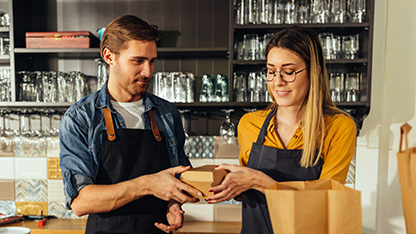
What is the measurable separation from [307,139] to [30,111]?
2314 millimetres

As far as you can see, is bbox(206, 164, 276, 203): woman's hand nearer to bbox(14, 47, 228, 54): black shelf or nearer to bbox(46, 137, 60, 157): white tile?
bbox(14, 47, 228, 54): black shelf

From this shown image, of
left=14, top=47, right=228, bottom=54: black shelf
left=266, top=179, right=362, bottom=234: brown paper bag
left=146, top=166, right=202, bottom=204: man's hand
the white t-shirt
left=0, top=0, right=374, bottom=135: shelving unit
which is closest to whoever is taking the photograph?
left=266, top=179, right=362, bottom=234: brown paper bag

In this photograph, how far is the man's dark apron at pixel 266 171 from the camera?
5.01 feet

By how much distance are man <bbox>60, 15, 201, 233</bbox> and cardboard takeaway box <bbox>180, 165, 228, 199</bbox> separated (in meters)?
0.07

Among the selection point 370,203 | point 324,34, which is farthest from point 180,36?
point 370,203

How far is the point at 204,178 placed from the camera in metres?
1.31

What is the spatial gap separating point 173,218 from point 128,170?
12.1 inches

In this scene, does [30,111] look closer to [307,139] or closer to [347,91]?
[307,139]

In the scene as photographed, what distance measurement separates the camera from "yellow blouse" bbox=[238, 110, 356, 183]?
143cm

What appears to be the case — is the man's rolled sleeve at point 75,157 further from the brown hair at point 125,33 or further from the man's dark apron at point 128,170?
the brown hair at point 125,33

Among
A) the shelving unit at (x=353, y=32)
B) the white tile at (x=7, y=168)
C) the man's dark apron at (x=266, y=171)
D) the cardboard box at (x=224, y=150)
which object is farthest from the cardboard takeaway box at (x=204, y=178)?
the white tile at (x=7, y=168)

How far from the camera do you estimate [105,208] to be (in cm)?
144

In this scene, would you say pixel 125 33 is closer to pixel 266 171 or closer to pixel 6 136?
pixel 266 171

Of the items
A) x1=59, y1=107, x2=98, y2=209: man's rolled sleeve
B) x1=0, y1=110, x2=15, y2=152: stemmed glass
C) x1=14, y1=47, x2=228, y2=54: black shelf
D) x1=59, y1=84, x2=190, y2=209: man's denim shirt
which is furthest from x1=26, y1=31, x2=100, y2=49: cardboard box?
x1=59, y1=107, x2=98, y2=209: man's rolled sleeve
